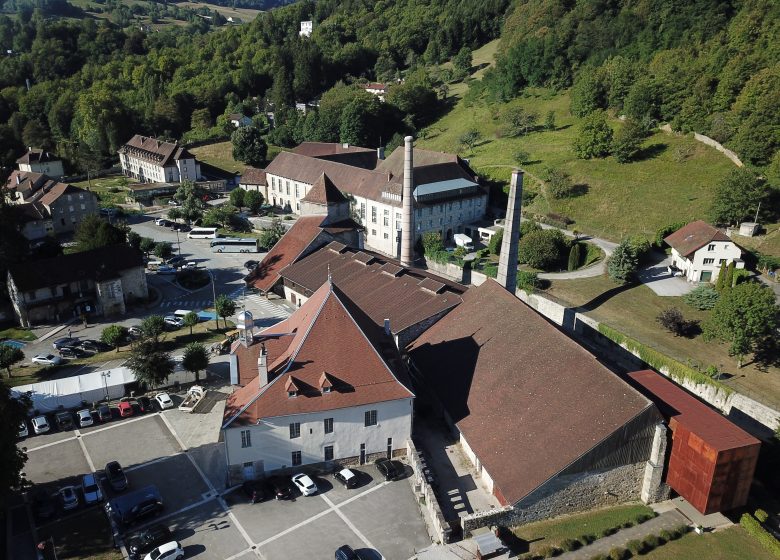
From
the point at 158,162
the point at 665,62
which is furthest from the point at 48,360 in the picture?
the point at 665,62

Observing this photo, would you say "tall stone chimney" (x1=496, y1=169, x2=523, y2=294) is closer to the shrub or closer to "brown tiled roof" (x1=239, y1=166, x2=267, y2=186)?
the shrub

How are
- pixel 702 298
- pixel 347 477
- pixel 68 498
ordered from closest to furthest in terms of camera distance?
pixel 68 498 → pixel 347 477 → pixel 702 298

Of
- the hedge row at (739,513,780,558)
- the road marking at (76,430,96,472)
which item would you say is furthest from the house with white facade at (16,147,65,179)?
the hedge row at (739,513,780,558)

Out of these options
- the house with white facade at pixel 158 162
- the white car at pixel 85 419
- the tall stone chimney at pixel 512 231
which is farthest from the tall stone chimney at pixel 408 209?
the house with white facade at pixel 158 162

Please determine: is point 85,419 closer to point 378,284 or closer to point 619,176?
point 378,284

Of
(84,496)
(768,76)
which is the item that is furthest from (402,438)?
(768,76)

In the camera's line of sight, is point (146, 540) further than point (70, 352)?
No
